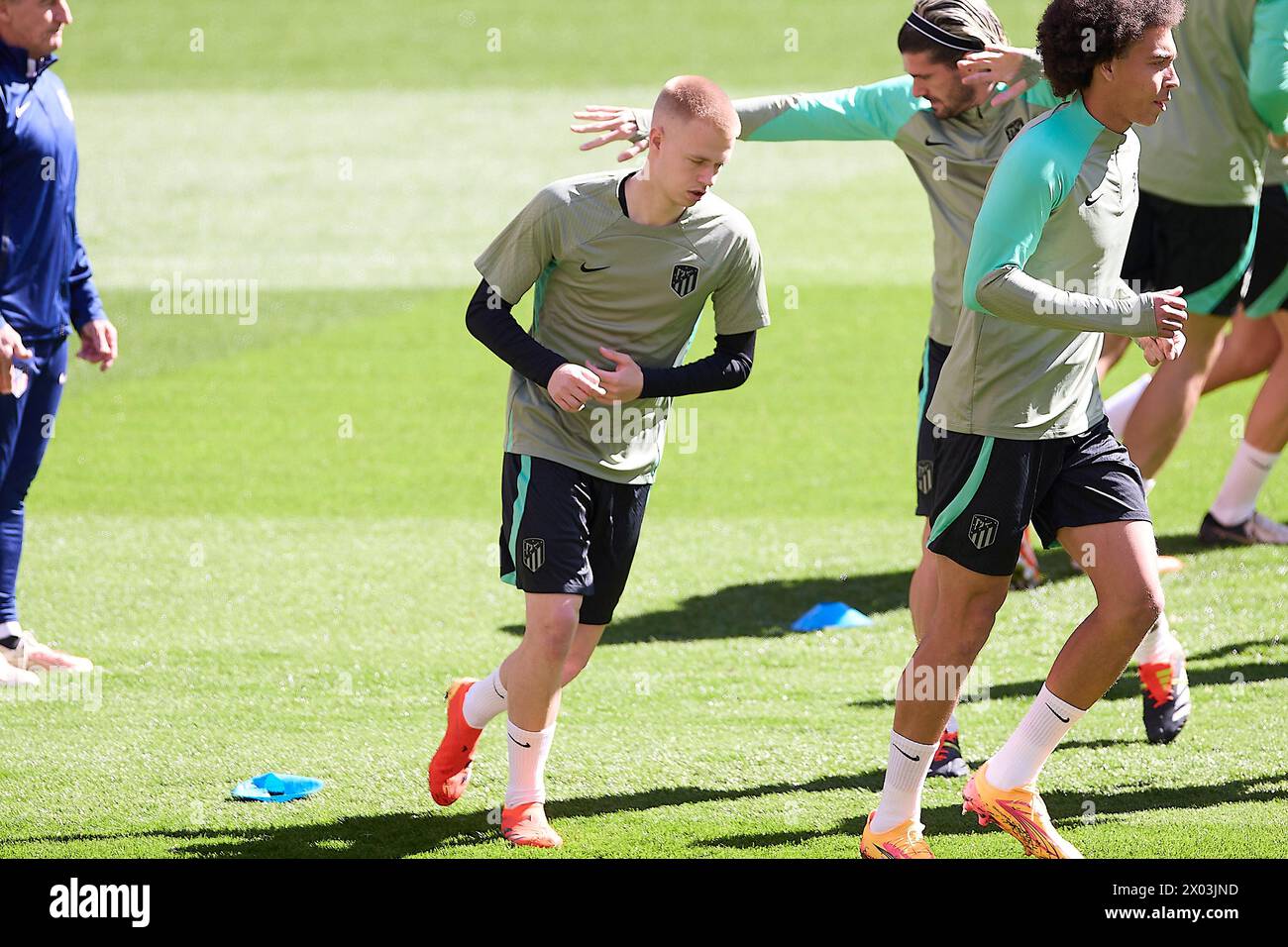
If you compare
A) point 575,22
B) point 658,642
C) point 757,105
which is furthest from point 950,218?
point 575,22

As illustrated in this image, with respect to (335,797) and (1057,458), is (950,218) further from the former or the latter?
(335,797)

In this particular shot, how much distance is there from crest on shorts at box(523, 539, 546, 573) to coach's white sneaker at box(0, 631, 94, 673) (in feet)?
8.57

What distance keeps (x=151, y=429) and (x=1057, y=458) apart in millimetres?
7830

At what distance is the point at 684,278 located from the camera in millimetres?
4836

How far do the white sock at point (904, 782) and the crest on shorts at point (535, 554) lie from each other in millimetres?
1050

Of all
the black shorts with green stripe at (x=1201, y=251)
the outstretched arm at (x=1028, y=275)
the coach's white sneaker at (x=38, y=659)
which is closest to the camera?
the outstretched arm at (x=1028, y=275)

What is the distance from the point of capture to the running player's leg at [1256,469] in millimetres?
8141

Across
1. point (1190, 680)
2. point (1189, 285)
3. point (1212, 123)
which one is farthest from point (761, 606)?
point (1212, 123)

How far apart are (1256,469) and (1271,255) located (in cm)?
99

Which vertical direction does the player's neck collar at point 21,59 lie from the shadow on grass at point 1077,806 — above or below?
above

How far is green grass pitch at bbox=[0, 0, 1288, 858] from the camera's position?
17.2 feet

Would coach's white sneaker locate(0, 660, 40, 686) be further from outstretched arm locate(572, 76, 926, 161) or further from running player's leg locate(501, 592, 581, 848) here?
outstretched arm locate(572, 76, 926, 161)

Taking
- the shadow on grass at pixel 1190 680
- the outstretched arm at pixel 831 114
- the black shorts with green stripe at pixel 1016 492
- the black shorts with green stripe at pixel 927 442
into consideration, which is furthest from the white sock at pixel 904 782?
the outstretched arm at pixel 831 114

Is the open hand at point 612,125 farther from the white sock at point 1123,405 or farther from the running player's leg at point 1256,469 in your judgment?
the running player's leg at point 1256,469
